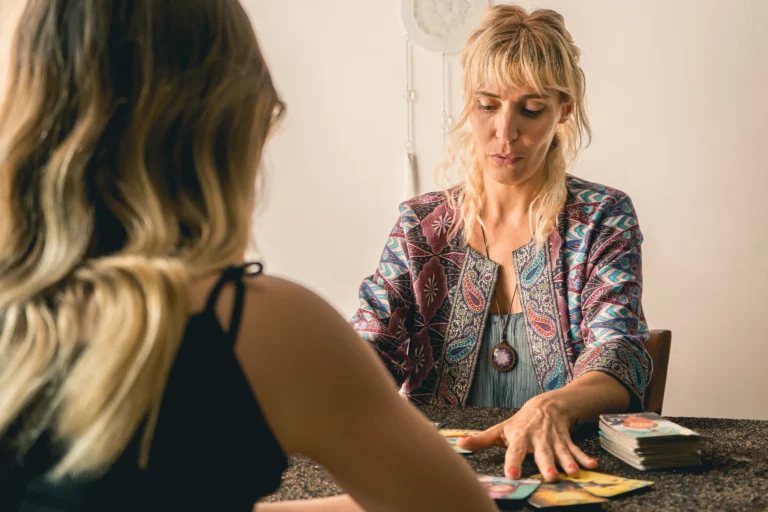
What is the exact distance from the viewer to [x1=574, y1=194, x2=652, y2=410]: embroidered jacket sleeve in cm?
167

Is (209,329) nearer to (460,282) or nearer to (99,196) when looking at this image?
(99,196)

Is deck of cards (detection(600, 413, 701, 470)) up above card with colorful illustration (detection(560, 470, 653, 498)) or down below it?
above

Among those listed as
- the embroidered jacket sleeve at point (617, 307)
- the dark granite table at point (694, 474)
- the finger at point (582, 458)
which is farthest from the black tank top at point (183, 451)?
the embroidered jacket sleeve at point (617, 307)

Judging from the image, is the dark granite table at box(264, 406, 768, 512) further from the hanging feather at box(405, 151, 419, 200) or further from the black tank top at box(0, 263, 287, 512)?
the hanging feather at box(405, 151, 419, 200)

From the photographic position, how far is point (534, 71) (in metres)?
2.04

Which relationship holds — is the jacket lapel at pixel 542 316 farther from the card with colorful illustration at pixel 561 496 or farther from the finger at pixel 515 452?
the card with colorful illustration at pixel 561 496

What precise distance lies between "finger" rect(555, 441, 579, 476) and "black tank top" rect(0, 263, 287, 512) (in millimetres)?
716

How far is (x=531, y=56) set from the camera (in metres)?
2.04

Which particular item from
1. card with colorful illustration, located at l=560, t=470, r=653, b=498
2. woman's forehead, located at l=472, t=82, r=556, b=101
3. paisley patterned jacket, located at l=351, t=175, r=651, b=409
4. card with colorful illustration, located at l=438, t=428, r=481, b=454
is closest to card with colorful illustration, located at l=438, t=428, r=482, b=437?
card with colorful illustration, located at l=438, t=428, r=481, b=454

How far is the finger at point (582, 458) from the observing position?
126cm

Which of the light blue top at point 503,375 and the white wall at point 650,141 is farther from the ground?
the white wall at point 650,141

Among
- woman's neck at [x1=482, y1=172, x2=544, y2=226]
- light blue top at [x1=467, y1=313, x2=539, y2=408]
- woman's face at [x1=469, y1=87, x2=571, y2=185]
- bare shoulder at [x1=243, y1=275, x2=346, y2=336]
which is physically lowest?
light blue top at [x1=467, y1=313, x2=539, y2=408]

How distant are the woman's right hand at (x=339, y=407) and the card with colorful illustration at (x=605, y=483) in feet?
1.32

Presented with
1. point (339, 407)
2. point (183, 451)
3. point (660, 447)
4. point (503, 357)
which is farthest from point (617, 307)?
point (183, 451)
